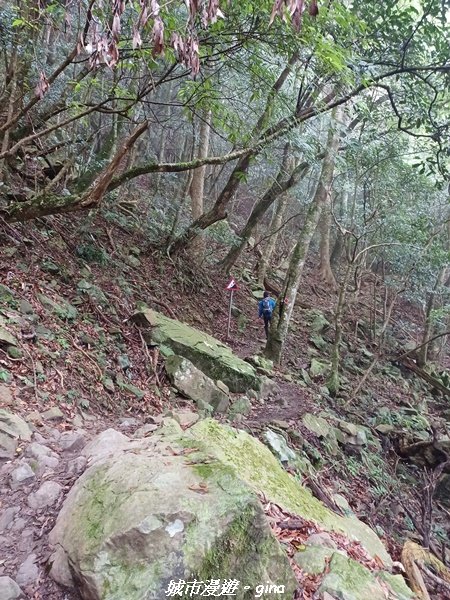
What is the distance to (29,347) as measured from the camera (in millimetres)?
5328

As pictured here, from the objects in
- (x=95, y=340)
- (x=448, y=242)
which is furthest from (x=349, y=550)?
(x=448, y=242)

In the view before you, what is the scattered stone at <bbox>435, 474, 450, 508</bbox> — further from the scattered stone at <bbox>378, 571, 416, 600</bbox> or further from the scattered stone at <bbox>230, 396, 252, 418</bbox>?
the scattered stone at <bbox>378, 571, 416, 600</bbox>

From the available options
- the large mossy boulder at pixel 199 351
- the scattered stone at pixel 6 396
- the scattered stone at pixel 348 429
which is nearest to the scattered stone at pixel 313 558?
the scattered stone at pixel 6 396

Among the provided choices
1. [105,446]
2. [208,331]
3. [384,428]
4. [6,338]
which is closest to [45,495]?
[105,446]

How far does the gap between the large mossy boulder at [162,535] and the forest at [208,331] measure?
0.4 inches

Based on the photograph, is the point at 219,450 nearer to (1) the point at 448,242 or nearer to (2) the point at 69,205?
(2) the point at 69,205

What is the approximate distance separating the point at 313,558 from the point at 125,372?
4355mm

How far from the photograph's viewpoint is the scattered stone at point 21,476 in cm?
334

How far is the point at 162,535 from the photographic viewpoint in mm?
2232

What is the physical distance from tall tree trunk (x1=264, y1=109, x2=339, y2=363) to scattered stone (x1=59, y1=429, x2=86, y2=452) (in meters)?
6.59

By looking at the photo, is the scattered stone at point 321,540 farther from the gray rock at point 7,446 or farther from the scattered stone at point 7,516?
the gray rock at point 7,446

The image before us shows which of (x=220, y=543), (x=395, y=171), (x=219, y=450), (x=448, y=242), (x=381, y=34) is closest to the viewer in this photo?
(x=220, y=543)

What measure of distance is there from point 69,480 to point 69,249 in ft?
19.9

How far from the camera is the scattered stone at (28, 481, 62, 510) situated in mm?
3072
